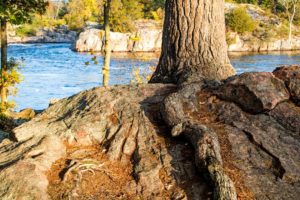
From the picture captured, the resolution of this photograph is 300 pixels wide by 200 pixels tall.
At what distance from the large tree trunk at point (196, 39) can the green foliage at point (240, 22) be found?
52302 mm

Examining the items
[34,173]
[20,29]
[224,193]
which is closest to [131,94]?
[34,173]

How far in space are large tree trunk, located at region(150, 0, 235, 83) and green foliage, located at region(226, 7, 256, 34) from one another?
52.3m

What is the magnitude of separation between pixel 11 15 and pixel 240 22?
1969 inches

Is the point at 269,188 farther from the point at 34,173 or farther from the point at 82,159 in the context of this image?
the point at 34,173

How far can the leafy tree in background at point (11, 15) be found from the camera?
10.9m

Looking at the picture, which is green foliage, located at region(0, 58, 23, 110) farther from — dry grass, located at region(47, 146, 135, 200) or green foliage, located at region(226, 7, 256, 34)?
green foliage, located at region(226, 7, 256, 34)

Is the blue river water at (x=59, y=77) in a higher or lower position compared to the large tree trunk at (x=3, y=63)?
lower

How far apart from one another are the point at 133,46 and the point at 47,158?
47985 millimetres

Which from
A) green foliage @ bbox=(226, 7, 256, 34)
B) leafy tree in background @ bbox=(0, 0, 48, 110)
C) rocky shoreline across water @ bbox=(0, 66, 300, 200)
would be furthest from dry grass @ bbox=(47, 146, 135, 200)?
green foliage @ bbox=(226, 7, 256, 34)

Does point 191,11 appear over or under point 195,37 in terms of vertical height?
over

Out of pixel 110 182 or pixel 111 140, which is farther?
pixel 111 140

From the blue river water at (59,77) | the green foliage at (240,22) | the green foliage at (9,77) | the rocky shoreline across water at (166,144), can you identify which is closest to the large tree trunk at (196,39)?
the rocky shoreline across water at (166,144)

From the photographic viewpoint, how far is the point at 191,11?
6.96 m

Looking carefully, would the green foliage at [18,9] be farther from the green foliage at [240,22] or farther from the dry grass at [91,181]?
the green foliage at [240,22]
